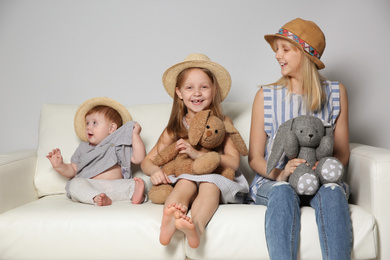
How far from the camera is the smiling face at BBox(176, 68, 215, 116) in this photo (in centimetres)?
206

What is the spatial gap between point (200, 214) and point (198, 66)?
793 millimetres

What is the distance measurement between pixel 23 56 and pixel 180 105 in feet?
3.79

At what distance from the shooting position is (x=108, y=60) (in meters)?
2.67

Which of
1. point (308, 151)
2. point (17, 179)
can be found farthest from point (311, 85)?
point (17, 179)

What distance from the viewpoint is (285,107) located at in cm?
202

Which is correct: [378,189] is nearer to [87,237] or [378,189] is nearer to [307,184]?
[307,184]

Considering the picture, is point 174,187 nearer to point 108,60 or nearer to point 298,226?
point 298,226

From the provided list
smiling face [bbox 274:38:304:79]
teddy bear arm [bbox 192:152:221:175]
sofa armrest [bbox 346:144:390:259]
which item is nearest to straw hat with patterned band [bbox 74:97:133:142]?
teddy bear arm [bbox 192:152:221:175]

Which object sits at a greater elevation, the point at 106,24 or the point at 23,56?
the point at 106,24

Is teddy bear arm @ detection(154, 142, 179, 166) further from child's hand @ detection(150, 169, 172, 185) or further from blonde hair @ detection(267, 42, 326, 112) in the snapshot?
blonde hair @ detection(267, 42, 326, 112)

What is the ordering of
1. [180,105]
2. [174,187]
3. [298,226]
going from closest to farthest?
[298,226], [174,187], [180,105]

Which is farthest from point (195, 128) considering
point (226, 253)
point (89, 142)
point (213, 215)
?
point (89, 142)

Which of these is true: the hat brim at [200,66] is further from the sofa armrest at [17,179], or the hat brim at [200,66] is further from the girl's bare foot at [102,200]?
the sofa armrest at [17,179]

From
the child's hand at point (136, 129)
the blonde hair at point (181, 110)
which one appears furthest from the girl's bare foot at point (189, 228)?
the child's hand at point (136, 129)
